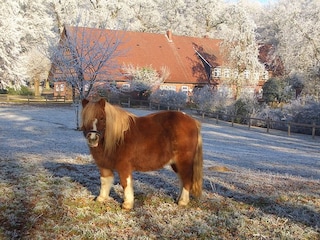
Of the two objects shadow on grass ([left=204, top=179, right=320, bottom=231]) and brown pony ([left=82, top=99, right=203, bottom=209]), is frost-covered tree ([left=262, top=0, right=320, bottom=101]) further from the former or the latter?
brown pony ([left=82, top=99, right=203, bottom=209])

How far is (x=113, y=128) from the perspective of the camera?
4.95 m

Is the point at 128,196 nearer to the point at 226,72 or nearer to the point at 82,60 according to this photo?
the point at 82,60

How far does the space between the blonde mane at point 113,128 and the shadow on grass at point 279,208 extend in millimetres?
2104

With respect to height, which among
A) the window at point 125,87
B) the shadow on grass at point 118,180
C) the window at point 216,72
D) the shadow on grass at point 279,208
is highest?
the window at point 216,72

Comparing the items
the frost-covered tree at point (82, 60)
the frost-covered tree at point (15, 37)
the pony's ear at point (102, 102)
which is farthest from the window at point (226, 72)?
the pony's ear at point (102, 102)

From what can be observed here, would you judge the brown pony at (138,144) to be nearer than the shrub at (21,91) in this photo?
Yes

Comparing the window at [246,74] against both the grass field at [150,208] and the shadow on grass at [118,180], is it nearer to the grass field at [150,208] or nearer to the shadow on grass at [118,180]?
the grass field at [150,208]

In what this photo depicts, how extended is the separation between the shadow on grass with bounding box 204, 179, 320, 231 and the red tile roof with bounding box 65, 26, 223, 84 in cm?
3666

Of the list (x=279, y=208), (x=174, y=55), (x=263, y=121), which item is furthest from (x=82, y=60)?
(x=174, y=55)

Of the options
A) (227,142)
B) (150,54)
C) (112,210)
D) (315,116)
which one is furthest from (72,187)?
(150,54)

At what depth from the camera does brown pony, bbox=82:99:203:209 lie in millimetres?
4848

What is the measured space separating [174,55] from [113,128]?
4227 centimetres

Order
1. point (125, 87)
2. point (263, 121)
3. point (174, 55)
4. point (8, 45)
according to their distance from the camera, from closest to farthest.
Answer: point (263, 121) < point (8, 45) < point (125, 87) < point (174, 55)

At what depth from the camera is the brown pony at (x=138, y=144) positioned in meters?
4.85
